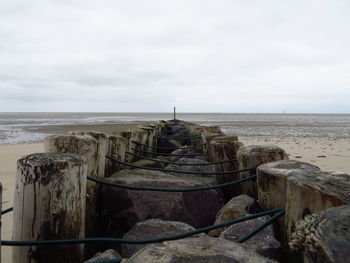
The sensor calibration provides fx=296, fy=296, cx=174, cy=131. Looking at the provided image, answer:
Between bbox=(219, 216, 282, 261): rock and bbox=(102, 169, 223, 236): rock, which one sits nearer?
bbox=(219, 216, 282, 261): rock

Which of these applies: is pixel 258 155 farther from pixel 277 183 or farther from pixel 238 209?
pixel 277 183

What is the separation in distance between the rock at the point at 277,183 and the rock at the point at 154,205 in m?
1.09

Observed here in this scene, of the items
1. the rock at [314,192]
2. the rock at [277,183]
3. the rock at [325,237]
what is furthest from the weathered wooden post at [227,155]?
the rock at [325,237]

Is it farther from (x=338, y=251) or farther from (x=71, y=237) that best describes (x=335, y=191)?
(x=71, y=237)

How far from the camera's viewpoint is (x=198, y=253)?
0.94 metres

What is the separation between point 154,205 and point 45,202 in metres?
1.31

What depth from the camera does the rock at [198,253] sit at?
0.90 meters

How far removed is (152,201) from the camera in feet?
8.97

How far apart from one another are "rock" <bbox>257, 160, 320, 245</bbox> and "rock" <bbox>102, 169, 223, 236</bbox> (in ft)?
3.57

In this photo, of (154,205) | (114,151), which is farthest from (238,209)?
(114,151)

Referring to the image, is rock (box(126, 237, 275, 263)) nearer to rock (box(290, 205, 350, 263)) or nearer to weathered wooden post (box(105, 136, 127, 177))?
rock (box(290, 205, 350, 263))

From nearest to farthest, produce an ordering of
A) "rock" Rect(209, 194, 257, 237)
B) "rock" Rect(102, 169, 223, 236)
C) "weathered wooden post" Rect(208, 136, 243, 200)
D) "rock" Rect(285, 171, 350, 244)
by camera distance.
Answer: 1. "rock" Rect(285, 171, 350, 244)
2. "rock" Rect(209, 194, 257, 237)
3. "rock" Rect(102, 169, 223, 236)
4. "weathered wooden post" Rect(208, 136, 243, 200)

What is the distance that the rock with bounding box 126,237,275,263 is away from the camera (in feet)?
2.95

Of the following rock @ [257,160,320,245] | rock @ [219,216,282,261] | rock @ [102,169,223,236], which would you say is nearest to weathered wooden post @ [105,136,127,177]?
rock @ [102,169,223,236]
